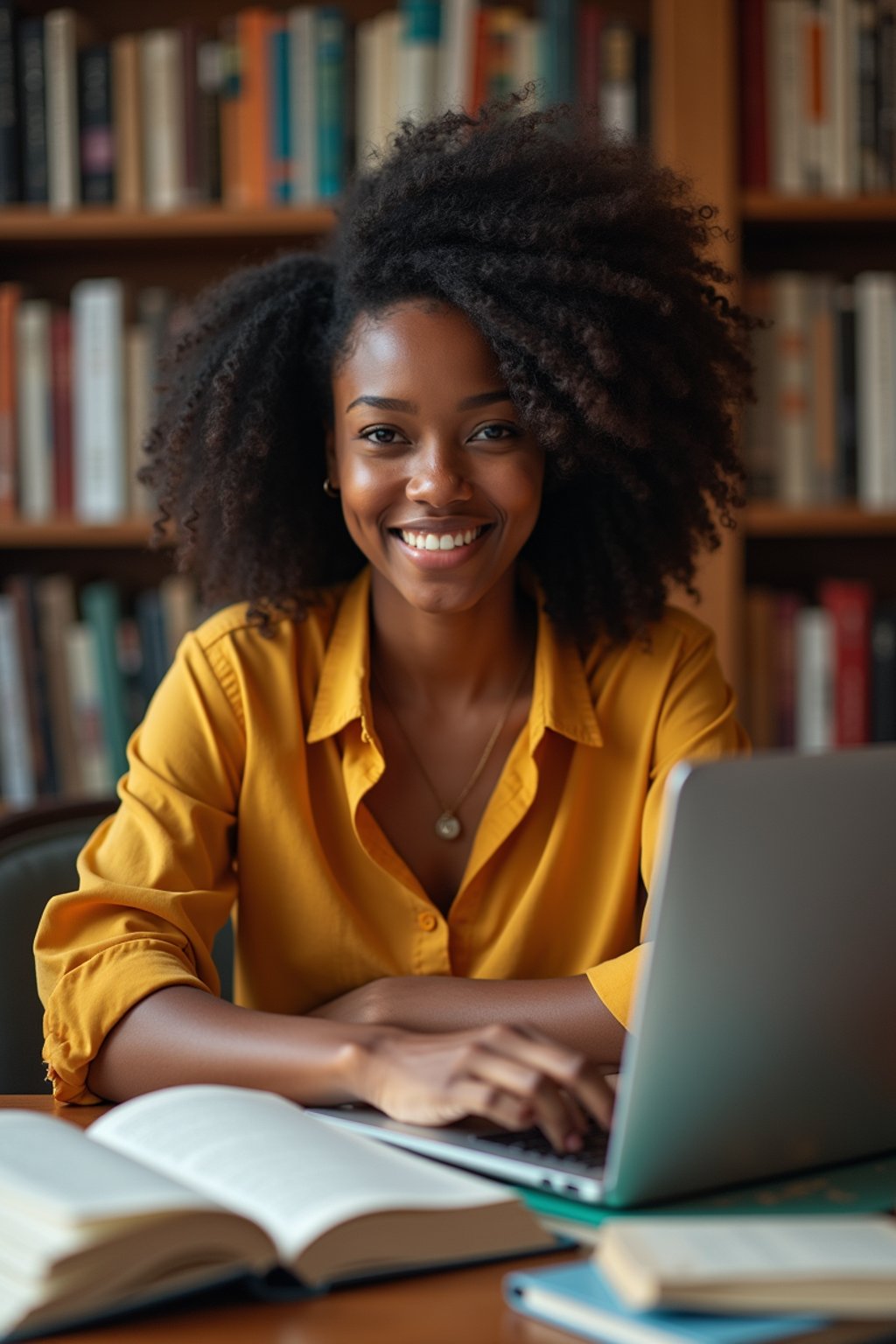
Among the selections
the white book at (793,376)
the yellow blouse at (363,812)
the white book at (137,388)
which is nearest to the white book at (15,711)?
the white book at (137,388)

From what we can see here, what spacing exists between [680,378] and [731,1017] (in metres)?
0.78

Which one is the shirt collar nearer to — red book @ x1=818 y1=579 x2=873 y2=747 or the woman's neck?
the woman's neck

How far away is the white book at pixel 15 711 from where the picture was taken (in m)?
2.38

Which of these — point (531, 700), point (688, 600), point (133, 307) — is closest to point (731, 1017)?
point (531, 700)

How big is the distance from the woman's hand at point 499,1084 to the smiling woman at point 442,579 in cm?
28

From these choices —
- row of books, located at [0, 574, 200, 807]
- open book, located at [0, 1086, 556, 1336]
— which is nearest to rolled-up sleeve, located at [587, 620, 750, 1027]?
open book, located at [0, 1086, 556, 1336]

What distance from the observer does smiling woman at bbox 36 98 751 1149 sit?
1.38 metres

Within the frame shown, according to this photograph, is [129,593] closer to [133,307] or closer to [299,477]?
[133,307]

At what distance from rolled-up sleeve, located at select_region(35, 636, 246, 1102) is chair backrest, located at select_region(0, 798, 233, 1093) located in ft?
0.42

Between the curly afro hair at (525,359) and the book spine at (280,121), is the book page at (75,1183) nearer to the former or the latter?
the curly afro hair at (525,359)

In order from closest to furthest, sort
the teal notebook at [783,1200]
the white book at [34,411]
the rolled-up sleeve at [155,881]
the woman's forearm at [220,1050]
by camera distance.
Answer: the teal notebook at [783,1200]
the woman's forearm at [220,1050]
the rolled-up sleeve at [155,881]
the white book at [34,411]

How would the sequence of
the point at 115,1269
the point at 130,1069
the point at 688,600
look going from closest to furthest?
the point at 115,1269 → the point at 130,1069 → the point at 688,600

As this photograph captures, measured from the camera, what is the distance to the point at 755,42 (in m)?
2.26

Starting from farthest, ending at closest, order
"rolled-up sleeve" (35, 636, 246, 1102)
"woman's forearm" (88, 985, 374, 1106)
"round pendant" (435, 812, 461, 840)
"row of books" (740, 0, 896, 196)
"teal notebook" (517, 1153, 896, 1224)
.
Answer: "row of books" (740, 0, 896, 196) < "round pendant" (435, 812, 461, 840) < "rolled-up sleeve" (35, 636, 246, 1102) < "woman's forearm" (88, 985, 374, 1106) < "teal notebook" (517, 1153, 896, 1224)
